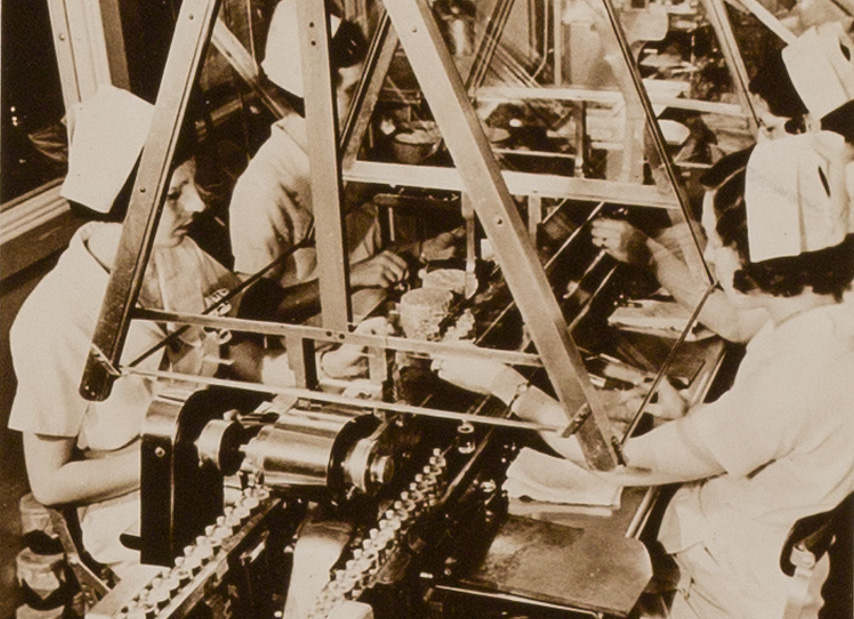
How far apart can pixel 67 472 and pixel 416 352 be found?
1.38 m

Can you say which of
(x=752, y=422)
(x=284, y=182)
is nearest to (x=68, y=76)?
(x=284, y=182)

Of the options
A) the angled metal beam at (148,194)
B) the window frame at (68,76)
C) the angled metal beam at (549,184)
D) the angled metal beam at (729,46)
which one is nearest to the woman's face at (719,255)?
the angled metal beam at (549,184)

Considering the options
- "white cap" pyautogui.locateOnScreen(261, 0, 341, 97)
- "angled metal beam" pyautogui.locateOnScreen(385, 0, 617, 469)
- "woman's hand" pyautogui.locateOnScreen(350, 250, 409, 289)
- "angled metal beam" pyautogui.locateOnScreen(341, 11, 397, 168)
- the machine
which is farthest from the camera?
"white cap" pyautogui.locateOnScreen(261, 0, 341, 97)

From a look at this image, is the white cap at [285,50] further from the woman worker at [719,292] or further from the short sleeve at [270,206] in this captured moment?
the woman worker at [719,292]

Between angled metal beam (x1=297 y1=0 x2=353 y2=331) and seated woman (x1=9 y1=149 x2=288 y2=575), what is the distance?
0.83 metres

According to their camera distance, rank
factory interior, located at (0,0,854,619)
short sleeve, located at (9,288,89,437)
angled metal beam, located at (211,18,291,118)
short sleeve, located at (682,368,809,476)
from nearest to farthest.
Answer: factory interior, located at (0,0,854,619) → short sleeve, located at (682,368,809,476) → short sleeve, located at (9,288,89,437) → angled metal beam, located at (211,18,291,118)

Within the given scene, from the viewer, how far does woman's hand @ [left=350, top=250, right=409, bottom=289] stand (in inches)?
116

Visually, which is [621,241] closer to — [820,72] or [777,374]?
[820,72]

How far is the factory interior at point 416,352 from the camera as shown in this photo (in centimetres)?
175

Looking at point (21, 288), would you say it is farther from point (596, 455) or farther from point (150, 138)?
point (596, 455)

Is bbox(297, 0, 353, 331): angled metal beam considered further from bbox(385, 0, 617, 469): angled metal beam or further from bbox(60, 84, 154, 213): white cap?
bbox(60, 84, 154, 213): white cap

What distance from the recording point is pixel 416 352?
1.74m

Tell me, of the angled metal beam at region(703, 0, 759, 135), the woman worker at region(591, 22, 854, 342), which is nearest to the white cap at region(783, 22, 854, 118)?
the woman worker at region(591, 22, 854, 342)

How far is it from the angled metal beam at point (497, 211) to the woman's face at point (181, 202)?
139cm
